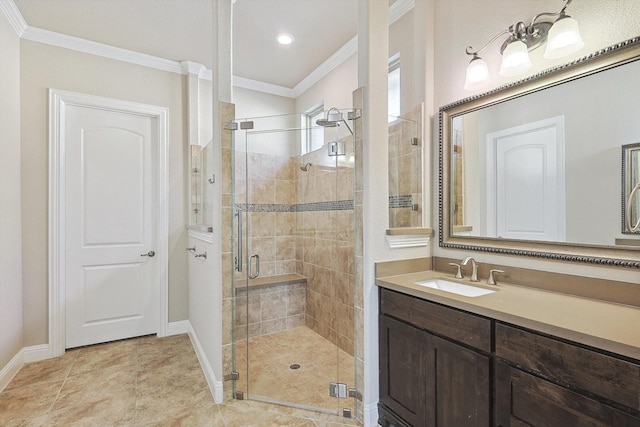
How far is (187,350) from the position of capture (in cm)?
289

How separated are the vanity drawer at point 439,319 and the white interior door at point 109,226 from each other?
2610 mm

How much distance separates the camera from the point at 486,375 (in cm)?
126

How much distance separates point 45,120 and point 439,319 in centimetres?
356

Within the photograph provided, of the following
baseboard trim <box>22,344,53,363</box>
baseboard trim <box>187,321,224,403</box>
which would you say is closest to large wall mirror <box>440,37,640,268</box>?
baseboard trim <box>187,321,224,403</box>

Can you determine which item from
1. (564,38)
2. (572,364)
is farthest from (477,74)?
(572,364)

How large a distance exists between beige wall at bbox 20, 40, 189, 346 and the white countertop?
8.84ft

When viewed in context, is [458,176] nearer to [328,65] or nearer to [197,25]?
[328,65]

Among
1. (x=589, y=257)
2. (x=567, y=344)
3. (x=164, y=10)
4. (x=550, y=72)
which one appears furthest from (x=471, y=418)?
(x=164, y=10)

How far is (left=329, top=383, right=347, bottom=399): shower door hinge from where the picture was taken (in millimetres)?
1955

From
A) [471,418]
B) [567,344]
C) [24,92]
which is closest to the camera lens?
[567,344]

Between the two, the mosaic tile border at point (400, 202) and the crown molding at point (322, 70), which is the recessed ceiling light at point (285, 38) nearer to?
the crown molding at point (322, 70)

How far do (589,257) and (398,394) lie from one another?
1.16 meters

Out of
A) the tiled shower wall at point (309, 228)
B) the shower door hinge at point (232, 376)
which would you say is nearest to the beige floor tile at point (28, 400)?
the shower door hinge at point (232, 376)

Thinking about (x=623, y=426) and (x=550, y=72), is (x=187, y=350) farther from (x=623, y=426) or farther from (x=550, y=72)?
(x=550, y=72)
